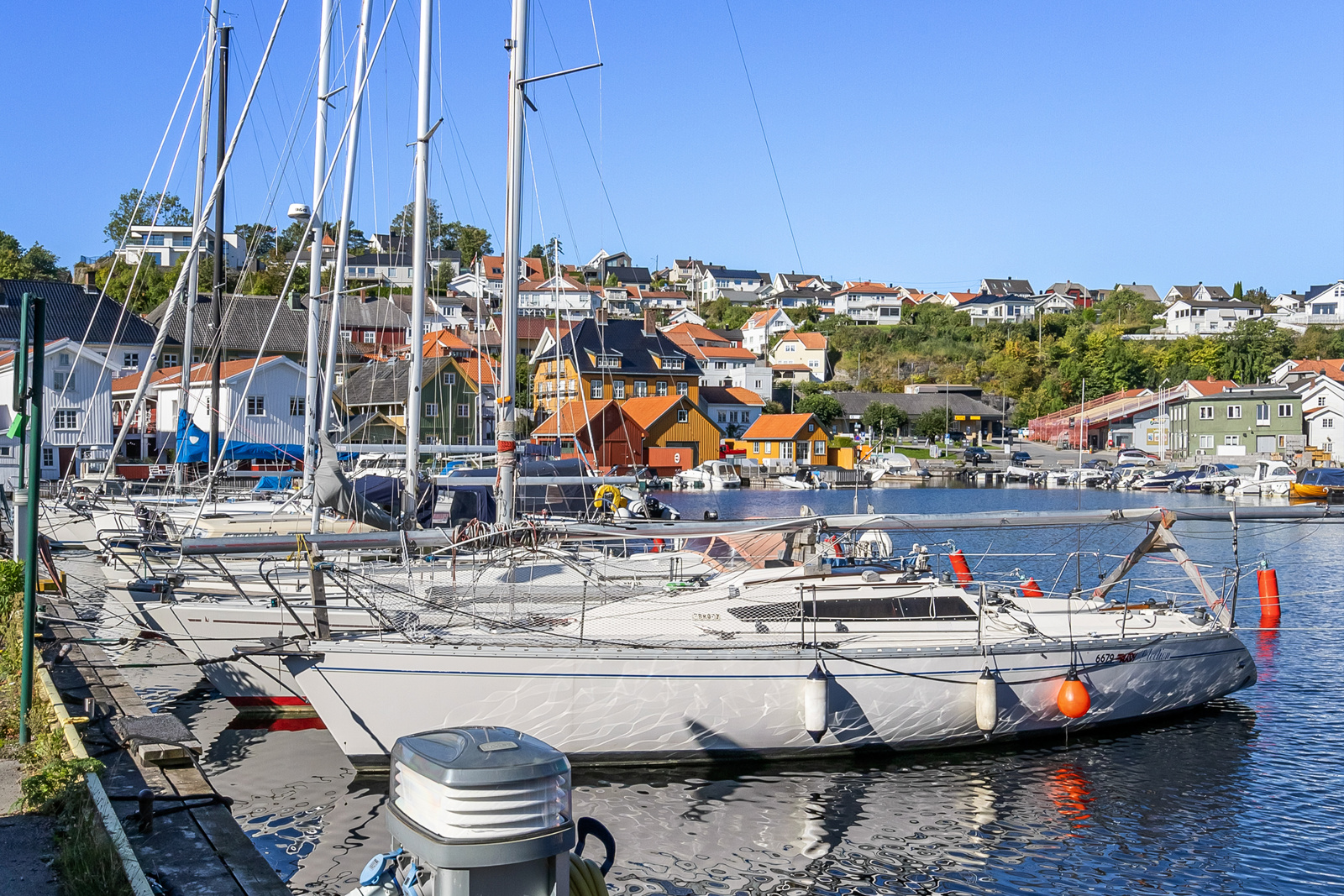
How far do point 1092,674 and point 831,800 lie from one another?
437cm

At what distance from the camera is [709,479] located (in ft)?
260

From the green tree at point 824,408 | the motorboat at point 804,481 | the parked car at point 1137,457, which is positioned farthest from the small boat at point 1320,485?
the green tree at point 824,408

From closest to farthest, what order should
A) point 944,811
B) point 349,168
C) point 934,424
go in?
point 944,811
point 349,168
point 934,424

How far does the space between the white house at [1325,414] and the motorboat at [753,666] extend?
85686mm

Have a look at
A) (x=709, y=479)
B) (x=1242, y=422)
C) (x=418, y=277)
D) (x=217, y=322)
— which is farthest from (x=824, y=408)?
(x=418, y=277)

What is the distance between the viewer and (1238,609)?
88.8ft

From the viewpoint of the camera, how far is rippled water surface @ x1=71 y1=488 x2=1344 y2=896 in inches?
458

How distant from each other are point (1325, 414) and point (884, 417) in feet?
120

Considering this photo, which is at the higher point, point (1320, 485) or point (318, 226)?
point (318, 226)

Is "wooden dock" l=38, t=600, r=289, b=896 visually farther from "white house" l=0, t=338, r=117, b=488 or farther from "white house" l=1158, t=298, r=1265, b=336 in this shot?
"white house" l=1158, t=298, r=1265, b=336

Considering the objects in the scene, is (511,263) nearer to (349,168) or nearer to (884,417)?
(349,168)

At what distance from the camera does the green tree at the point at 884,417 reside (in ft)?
343

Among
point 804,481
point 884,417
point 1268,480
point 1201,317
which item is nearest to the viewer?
point 1268,480

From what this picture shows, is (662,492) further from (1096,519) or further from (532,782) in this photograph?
(532,782)
